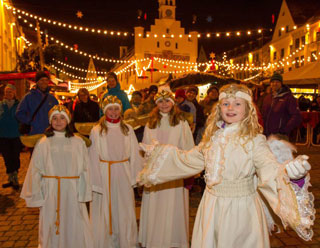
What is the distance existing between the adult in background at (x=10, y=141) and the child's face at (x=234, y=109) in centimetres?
606

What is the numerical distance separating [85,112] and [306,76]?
10655mm

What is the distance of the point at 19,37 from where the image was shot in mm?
27953

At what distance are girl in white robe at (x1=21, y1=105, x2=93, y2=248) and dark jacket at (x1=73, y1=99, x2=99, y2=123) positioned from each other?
11.8 feet

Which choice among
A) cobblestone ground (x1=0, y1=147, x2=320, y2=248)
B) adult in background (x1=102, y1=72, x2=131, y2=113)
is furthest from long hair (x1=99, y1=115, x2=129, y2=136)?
adult in background (x1=102, y1=72, x2=131, y2=113)

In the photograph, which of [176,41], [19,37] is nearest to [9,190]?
[19,37]

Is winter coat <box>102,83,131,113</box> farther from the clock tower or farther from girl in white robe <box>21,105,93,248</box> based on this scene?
the clock tower

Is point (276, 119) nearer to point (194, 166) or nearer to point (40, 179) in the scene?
point (194, 166)

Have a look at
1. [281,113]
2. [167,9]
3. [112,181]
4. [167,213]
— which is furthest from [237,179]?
[167,9]

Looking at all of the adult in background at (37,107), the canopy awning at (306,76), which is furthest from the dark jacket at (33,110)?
the canopy awning at (306,76)

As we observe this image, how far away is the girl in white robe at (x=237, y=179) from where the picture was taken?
2559 millimetres

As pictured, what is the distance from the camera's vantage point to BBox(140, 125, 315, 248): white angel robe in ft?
8.36

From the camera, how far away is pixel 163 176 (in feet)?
10.2

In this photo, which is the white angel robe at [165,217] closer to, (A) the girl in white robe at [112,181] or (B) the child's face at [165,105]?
A: (A) the girl in white robe at [112,181]

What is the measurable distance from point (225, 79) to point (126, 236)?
11.1 m
